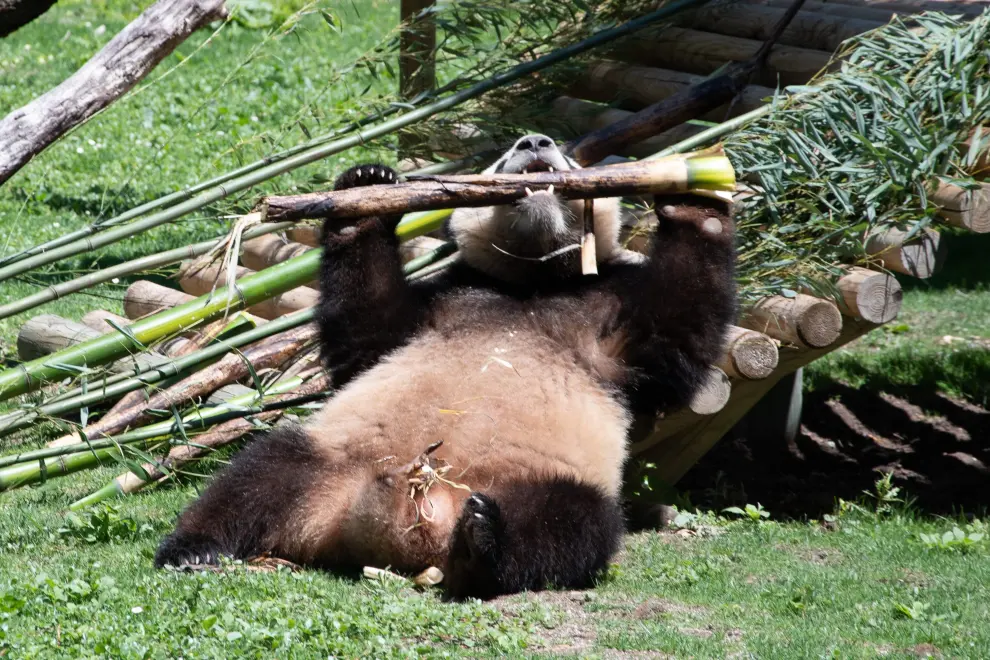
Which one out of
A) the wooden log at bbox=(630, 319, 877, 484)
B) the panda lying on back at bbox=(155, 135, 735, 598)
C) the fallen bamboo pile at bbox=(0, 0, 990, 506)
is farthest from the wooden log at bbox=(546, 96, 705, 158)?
the panda lying on back at bbox=(155, 135, 735, 598)

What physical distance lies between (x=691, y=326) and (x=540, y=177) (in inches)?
29.6

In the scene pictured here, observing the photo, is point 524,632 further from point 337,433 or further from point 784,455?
point 784,455

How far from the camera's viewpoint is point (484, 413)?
3846 mm

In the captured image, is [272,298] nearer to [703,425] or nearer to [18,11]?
[18,11]

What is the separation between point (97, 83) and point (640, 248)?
8.37ft

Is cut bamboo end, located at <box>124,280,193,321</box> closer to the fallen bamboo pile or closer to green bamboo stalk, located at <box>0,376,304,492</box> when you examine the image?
the fallen bamboo pile

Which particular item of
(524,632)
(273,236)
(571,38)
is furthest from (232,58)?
(524,632)

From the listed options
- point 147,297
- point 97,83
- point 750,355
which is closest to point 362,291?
point 750,355

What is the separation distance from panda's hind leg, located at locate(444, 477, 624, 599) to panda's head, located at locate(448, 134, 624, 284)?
3.05 ft

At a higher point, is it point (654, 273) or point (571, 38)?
point (571, 38)

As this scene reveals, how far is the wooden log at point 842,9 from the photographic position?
6.02 m

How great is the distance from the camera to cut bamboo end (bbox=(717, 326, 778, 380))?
15.1 feet

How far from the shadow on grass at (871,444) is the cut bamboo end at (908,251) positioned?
51.9 inches

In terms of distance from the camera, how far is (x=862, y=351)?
25.0 ft
